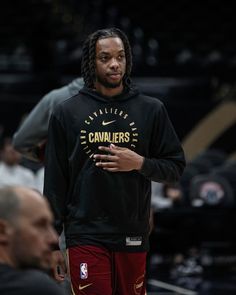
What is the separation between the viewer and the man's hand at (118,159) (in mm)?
4734

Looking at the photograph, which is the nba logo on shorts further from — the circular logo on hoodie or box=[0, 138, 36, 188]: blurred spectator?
box=[0, 138, 36, 188]: blurred spectator

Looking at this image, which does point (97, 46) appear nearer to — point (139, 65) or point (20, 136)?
point (20, 136)

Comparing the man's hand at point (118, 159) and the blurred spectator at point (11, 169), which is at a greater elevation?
the man's hand at point (118, 159)

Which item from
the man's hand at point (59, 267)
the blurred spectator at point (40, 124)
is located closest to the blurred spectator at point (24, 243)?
the man's hand at point (59, 267)

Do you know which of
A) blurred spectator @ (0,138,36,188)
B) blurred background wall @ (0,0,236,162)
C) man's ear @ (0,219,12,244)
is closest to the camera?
man's ear @ (0,219,12,244)

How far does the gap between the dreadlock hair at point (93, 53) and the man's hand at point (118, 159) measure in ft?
1.40

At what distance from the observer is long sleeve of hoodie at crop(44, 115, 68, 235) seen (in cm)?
489

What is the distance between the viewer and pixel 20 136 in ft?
18.6

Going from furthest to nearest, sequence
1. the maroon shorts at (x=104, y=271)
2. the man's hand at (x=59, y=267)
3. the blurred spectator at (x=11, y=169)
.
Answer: the blurred spectator at (x=11, y=169)
the maroon shorts at (x=104, y=271)
the man's hand at (x=59, y=267)

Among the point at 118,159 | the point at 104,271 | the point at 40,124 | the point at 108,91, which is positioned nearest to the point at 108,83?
the point at 108,91

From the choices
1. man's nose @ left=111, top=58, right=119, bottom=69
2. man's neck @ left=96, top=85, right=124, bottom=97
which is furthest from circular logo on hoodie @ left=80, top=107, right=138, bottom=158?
man's nose @ left=111, top=58, right=119, bottom=69

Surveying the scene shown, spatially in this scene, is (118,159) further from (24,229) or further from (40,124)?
(24,229)

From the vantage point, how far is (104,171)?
4.81 meters

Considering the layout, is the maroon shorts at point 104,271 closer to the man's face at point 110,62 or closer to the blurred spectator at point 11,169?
the man's face at point 110,62
